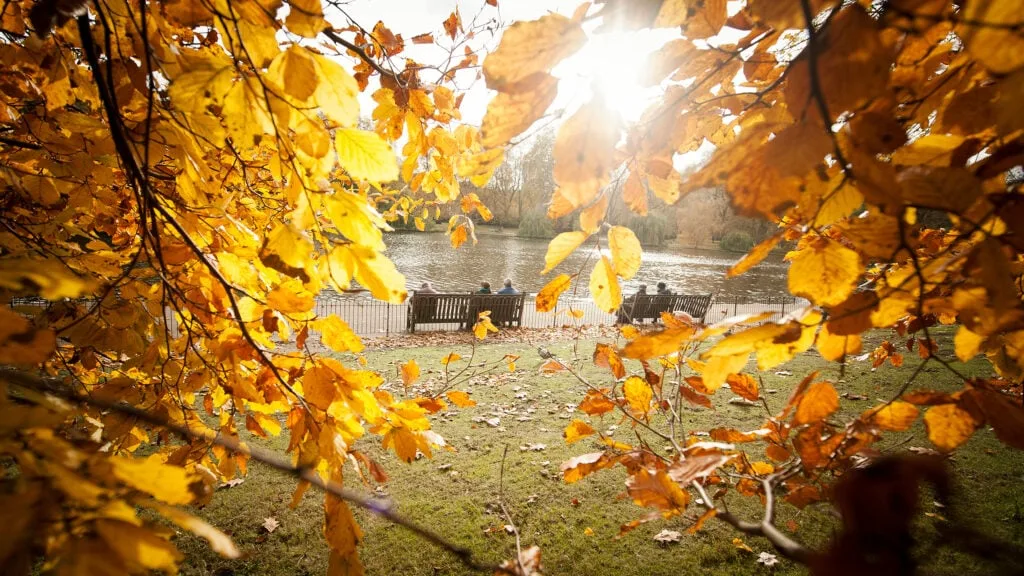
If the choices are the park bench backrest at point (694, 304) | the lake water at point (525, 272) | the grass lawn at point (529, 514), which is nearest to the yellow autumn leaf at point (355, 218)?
the grass lawn at point (529, 514)

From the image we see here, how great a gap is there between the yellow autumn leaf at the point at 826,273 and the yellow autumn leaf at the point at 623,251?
0.39m

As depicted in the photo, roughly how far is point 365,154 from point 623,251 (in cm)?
73

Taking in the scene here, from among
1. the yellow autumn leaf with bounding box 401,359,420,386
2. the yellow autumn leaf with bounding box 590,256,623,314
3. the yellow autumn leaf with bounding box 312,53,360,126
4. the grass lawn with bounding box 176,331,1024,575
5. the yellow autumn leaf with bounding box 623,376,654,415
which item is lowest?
the grass lawn with bounding box 176,331,1024,575

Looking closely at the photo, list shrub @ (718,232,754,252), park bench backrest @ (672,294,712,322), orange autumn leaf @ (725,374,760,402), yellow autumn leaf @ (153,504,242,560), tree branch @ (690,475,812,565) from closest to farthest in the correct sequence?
yellow autumn leaf @ (153,504,242,560)
tree branch @ (690,475,812,565)
orange autumn leaf @ (725,374,760,402)
park bench backrest @ (672,294,712,322)
shrub @ (718,232,754,252)

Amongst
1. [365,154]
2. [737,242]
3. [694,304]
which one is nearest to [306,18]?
[365,154]

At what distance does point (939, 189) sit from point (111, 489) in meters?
1.18

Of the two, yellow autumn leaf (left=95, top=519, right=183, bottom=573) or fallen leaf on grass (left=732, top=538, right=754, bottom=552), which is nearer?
yellow autumn leaf (left=95, top=519, right=183, bottom=573)

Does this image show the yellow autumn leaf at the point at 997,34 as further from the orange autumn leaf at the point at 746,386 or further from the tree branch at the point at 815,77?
the orange autumn leaf at the point at 746,386

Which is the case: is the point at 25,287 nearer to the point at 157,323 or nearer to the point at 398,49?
the point at 157,323

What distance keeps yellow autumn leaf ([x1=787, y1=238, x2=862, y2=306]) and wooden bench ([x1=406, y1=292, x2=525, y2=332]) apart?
356 inches

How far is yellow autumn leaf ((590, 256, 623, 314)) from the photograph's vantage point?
114cm

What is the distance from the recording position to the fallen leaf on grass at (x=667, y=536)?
11.0ft

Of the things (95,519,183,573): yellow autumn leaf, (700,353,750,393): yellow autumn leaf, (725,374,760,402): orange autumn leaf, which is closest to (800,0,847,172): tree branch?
(700,353,750,393): yellow autumn leaf

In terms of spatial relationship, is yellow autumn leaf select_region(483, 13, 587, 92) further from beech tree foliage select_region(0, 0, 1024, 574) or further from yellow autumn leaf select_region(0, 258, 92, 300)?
yellow autumn leaf select_region(0, 258, 92, 300)
